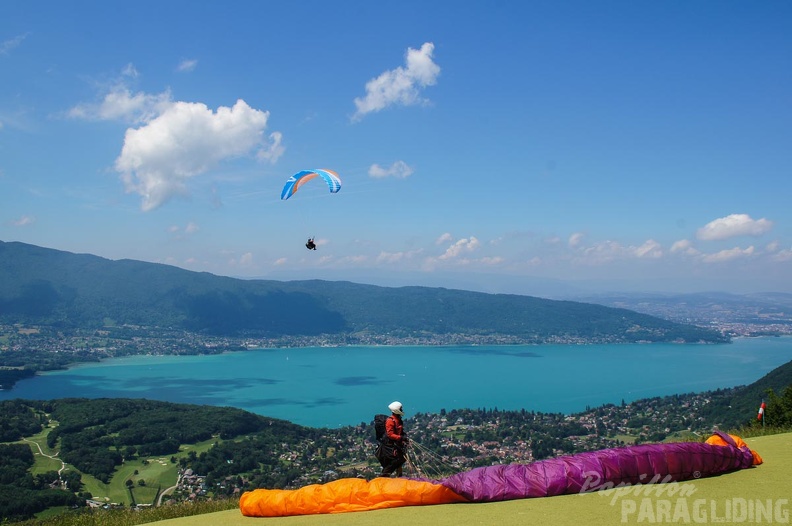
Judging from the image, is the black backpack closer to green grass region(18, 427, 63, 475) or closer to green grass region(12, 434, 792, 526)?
green grass region(12, 434, 792, 526)

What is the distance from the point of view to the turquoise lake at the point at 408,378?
59.1 metres

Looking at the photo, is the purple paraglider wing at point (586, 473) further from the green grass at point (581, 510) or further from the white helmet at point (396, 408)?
the white helmet at point (396, 408)

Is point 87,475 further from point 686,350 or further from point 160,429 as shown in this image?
point 686,350

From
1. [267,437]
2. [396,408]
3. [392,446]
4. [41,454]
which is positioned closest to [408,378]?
[267,437]

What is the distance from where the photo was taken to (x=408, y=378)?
262ft

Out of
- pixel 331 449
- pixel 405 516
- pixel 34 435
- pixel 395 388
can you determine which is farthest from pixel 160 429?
pixel 395 388

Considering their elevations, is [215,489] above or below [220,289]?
below

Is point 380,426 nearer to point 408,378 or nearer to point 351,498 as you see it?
point 351,498

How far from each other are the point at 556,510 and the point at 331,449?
27221 mm

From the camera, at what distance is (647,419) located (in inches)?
1569

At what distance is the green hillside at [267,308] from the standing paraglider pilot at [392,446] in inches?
5105

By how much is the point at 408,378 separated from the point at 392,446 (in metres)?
76.1

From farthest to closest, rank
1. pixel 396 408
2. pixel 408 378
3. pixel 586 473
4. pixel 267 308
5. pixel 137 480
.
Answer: pixel 267 308
pixel 408 378
pixel 137 480
pixel 396 408
pixel 586 473

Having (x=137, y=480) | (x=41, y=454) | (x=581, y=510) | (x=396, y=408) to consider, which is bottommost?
(x=137, y=480)
